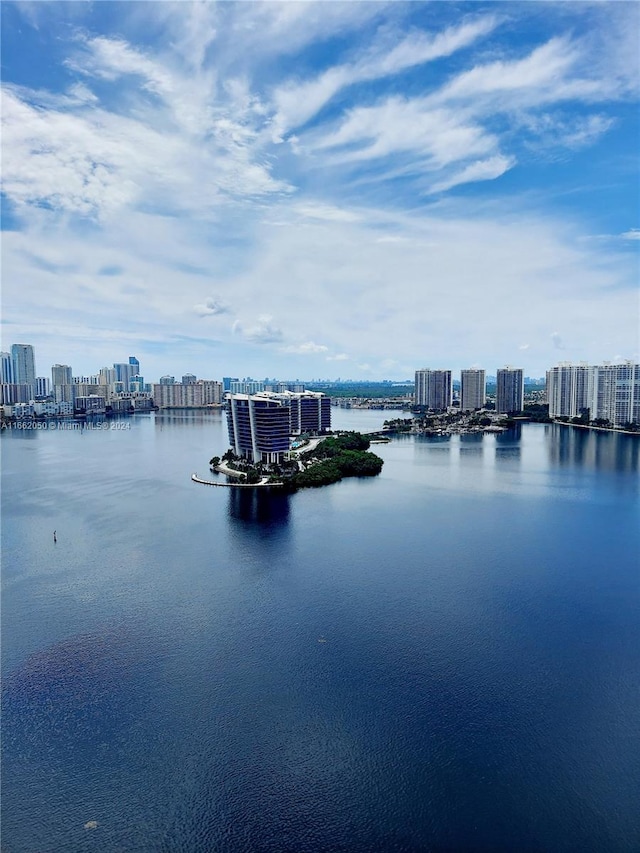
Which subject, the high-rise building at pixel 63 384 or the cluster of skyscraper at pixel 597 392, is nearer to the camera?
the cluster of skyscraper at pixel 597 392

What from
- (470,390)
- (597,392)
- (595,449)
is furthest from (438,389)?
(595,449)

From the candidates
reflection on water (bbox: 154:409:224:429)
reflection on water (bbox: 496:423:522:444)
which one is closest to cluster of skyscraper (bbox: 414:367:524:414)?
reflection on water (bbox: 496:423:522:444)

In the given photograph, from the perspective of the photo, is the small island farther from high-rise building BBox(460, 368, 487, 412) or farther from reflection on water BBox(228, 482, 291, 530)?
high-rise building BBox(460, 368, 487, 412)

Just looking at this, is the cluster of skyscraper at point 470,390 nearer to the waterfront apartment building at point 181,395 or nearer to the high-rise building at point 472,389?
the high-rise building at point 472,389

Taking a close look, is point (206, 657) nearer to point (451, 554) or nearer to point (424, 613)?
point (424, 613)

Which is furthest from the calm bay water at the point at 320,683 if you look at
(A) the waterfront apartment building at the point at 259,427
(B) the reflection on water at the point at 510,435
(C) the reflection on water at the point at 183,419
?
(C) the reflection on water at the point at 183,419

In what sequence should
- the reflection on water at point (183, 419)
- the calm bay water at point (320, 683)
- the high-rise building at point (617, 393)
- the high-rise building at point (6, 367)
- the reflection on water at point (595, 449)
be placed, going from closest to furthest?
the calm bay water at point (320, 683), the reflection on water at point (595, 449), the high-rise building at point (617, 393), the reflection on water at point (183, 419), the high-rise building at point (6, 367)

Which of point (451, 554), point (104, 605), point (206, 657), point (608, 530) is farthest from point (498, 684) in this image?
point (608, 530)
